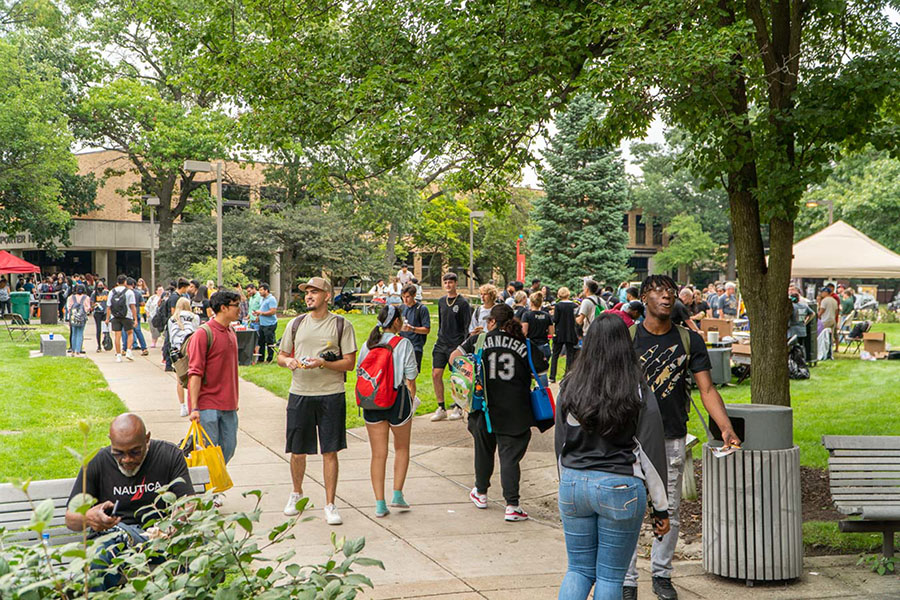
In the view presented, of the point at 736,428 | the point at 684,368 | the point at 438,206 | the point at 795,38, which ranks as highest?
the point at 438,206

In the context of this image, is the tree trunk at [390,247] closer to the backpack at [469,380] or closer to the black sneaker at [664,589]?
the backpack at [469,380]

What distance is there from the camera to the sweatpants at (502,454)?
7.67 metres

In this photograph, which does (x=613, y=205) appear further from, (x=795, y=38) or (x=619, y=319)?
(x=619, y=319)

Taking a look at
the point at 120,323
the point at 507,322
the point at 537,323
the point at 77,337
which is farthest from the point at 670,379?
the point at 77,337

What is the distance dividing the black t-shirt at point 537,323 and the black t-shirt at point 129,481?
354 inches

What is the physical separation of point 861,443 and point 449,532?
3.24m

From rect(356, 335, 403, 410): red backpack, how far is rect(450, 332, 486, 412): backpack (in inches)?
31.7

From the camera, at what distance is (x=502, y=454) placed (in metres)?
7.81

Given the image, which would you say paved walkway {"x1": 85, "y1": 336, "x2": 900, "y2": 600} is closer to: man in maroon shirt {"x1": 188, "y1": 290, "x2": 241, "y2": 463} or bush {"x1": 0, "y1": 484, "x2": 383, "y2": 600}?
man in maroon shirt {"x1": 188, "y1": 290, "x2": 241, "y2": 463}

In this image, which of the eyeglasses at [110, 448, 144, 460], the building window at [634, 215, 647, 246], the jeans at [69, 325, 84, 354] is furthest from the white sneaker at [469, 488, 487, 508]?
the building window at [634, 215, 647, 246]

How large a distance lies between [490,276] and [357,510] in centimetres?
5575

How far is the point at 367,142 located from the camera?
870 cm

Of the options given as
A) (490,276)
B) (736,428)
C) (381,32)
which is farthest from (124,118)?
(736,428)

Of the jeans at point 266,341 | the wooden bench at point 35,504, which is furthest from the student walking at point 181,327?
the wooden bench at point 35,504
